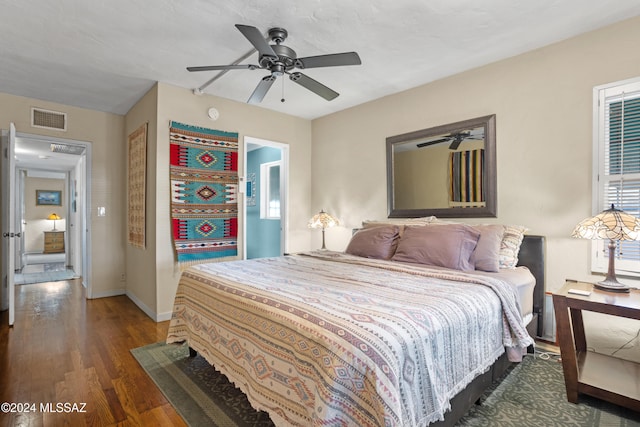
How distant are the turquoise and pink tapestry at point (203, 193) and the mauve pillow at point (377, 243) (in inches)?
64.6

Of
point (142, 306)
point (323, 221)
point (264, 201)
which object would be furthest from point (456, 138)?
point (142, 306)

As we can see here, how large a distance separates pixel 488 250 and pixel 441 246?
1.14 ft

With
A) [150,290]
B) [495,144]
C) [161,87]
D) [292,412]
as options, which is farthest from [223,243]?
[495,144]

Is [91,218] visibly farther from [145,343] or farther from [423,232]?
[423,232]

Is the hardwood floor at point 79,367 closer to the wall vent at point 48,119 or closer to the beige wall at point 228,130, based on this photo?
the beige wall at point 228,130

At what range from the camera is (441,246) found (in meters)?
2.57

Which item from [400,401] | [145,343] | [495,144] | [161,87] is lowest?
[145,343]

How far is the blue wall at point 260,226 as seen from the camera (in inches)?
215

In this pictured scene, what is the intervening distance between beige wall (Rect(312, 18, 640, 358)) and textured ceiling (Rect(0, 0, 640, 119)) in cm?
14

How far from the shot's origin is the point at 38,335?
9.73 ft

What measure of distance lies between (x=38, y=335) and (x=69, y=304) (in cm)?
112

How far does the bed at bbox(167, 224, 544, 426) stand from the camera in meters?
1.15

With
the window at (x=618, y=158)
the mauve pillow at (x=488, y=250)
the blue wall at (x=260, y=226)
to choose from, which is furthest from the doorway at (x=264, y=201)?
the window at (x=618, y=158)

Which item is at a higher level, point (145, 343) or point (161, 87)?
point (161, 87)
